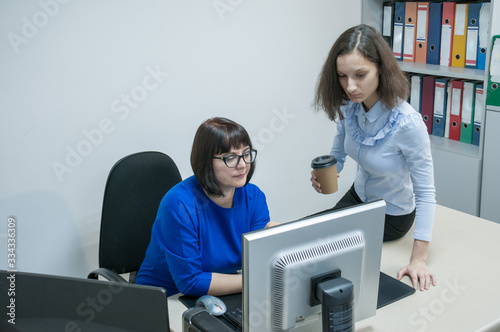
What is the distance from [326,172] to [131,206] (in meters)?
0.76

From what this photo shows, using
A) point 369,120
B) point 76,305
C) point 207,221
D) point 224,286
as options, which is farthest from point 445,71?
point 76,305

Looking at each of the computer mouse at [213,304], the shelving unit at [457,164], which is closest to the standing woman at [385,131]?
the computer mouse at [213,304]

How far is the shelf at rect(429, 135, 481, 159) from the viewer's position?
298 centimetres

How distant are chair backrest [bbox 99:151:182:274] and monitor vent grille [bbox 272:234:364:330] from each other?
97 centimetres

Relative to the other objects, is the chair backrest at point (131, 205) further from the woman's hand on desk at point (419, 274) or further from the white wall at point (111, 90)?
the woman's hand on desk at point (419, 274)

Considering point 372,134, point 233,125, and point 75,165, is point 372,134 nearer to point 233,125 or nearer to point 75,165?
point 233,125

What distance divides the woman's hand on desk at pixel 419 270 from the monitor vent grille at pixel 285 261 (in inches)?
20.2

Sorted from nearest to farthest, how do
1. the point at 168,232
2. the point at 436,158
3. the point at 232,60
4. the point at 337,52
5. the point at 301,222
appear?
the point at 301,222
the point at 168,232
the point at 337,52
the point at 232,60
the point at 436,158

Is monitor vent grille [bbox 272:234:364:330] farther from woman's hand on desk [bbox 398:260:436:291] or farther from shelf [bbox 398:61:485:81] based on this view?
shelf [bbox 398:61:485:81]

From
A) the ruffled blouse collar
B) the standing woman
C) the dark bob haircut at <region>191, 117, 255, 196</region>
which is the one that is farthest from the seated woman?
the ruffled blouse collar

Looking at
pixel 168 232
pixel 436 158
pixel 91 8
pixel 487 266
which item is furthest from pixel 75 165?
pixel 436 158

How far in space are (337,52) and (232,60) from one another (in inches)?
39.2

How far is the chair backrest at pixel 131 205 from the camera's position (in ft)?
6.77

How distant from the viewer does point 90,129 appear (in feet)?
8.05
